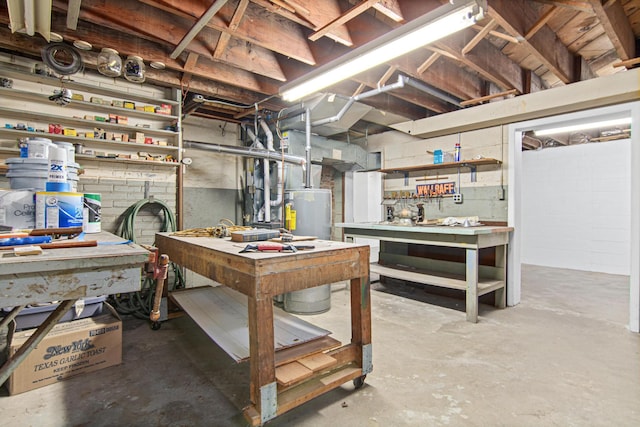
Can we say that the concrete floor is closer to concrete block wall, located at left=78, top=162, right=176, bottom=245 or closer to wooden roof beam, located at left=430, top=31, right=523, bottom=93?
concrete block wall, located at left=78, top=162, right=176, bottom=245

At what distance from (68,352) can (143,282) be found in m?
1.27

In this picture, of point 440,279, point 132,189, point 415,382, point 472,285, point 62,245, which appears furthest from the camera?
point 132,189

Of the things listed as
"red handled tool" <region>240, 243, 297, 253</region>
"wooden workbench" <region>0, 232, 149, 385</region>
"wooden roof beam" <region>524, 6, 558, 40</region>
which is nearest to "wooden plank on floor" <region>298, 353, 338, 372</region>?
"red handled tool" <region>240, 243, 297, 253</region>

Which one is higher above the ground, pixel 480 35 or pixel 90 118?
pixel 480 35

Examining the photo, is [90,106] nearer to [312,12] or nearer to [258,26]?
[258,26]

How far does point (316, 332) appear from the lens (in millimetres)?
1961

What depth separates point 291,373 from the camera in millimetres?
1550

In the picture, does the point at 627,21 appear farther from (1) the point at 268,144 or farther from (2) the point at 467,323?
(1) the point at 268,144

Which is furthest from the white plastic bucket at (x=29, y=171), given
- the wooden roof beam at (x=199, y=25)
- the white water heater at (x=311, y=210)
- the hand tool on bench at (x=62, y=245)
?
the white water heater at (x=311, y=210)

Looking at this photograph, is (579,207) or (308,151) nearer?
(308,151)

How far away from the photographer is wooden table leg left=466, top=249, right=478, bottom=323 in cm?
302

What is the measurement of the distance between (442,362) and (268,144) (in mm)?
3520

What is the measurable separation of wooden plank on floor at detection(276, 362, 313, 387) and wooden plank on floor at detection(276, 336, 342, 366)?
0.03m

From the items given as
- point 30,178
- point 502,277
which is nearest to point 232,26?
point 30,178
